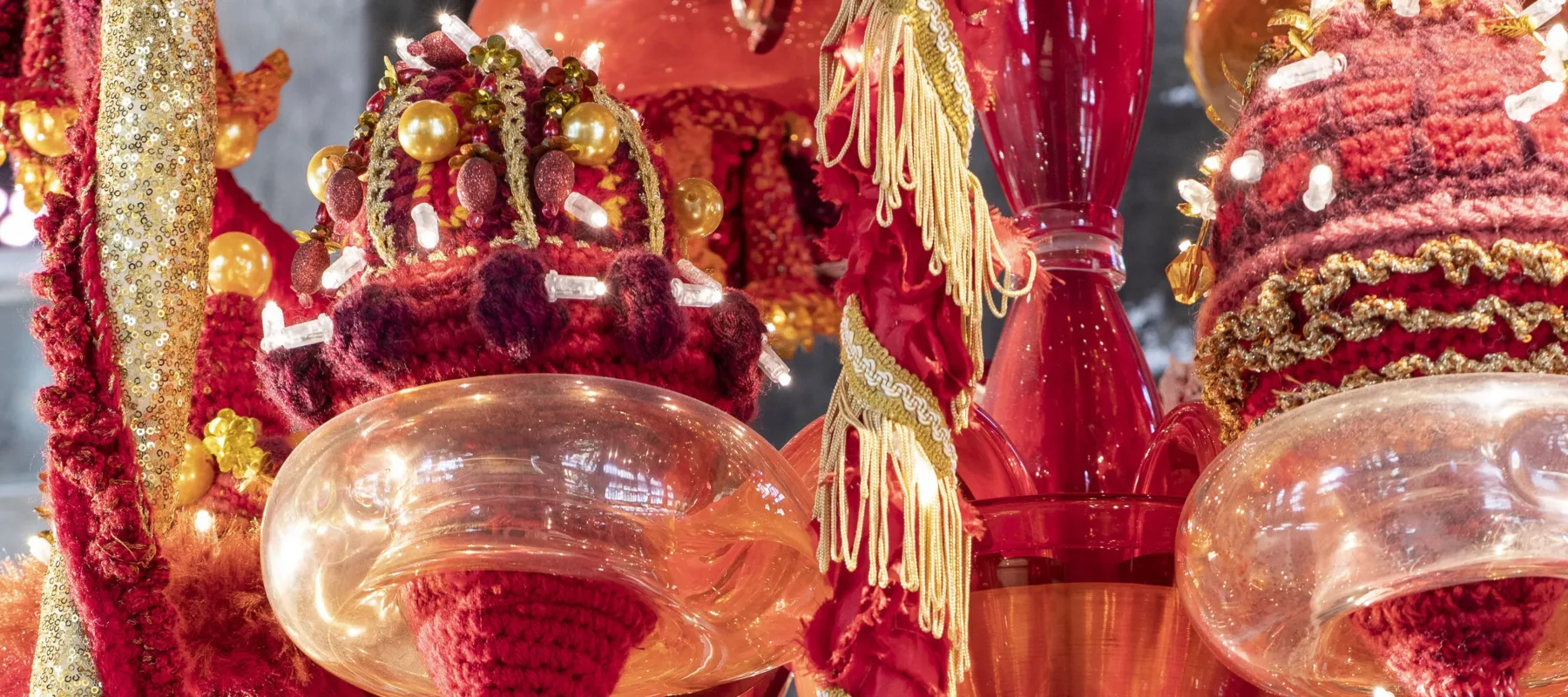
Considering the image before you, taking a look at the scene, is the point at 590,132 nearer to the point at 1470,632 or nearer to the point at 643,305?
the point at 643,305

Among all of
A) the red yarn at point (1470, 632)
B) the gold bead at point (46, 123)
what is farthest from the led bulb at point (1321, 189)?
the gold bead at point (46, 123)

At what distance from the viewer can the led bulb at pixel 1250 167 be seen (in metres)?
0.54

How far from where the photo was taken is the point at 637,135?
56cm

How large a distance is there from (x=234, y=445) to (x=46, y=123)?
0.18 metres

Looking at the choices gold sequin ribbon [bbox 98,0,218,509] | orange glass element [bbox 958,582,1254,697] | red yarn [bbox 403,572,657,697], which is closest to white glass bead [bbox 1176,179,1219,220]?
orange glass element [bbox 958,582,1254,697]

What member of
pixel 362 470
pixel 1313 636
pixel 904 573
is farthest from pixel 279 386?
pixel 1313 636

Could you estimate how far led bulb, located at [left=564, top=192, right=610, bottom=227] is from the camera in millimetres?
523

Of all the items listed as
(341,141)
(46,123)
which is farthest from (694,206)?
(341,141)

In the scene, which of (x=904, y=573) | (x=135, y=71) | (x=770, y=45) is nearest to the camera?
(x=904, y=573)

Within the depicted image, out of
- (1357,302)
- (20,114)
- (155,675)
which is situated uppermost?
(20,114)

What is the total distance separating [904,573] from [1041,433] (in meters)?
0.22

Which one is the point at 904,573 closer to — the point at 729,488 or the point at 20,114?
the point at 729,488

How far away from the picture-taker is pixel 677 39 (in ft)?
2.71

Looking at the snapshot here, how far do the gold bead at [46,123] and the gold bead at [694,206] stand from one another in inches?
12.3
